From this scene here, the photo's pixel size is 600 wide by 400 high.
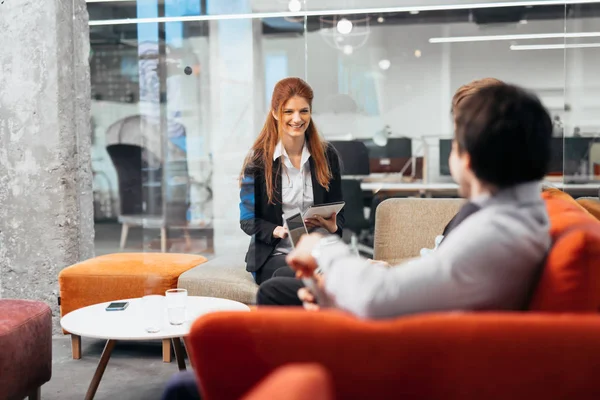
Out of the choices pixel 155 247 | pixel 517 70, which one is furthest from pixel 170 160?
pixel 517 70

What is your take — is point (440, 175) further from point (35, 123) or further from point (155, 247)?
point (35, 123)

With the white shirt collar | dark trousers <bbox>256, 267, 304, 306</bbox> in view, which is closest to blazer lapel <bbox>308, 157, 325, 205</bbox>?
the white shirt collar

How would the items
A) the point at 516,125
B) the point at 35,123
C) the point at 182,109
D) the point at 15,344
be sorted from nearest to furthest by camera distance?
the point at 516,125
the point at 15,344
the point at 35,123
the point at 182,109

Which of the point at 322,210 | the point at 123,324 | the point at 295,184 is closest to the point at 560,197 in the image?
the point at 322,210

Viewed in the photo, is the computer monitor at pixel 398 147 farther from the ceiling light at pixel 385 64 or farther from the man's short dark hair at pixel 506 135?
the man's short dark hair at pixel 506 135

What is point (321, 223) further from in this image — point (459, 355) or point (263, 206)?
point (459, 355)

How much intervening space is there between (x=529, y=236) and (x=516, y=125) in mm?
227

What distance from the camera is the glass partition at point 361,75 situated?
16.6 ft

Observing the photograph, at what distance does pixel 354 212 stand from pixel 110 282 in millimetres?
2142

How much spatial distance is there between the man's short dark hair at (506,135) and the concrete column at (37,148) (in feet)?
11.1

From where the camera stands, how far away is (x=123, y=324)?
2.67m

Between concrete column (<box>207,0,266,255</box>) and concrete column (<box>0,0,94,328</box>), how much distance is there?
115cm

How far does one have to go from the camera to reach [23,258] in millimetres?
4316

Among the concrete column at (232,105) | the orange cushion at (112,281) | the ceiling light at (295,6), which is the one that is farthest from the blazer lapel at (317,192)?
the ceiling light at (295,6)
